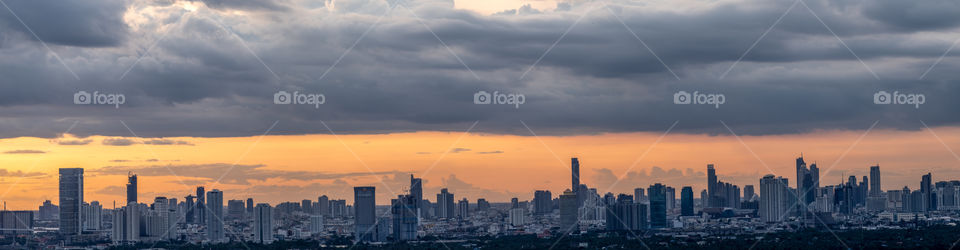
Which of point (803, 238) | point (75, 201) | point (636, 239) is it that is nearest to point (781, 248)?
point (803, 238)

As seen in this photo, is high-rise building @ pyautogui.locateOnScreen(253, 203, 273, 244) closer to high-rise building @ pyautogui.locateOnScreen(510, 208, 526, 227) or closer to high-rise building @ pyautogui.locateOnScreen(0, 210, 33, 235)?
high-rise building @ pyautogui.locateOnScreen(0, 210, 33, 235)

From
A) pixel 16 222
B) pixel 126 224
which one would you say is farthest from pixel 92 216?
pixel 126 224

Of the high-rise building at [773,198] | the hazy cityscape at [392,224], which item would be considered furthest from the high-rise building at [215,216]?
the high-rise building at [773,198]

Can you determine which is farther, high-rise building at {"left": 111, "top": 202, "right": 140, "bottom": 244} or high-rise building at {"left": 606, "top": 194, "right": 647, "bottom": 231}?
high-rise building at {"left": 606, "top": 194, "right": 647, "bottom": 231}

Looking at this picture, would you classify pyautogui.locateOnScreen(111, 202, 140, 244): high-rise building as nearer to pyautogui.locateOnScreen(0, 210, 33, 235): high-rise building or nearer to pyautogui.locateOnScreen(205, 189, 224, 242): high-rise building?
pyautogui.locateOnScreen(205, 189, 224, 242): high-rise building

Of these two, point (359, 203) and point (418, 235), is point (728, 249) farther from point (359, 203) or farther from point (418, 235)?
point (359, 203)

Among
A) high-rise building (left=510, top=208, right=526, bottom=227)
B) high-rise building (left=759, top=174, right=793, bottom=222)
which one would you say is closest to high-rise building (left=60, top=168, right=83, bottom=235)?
high-rise building (left=510, top=208, right=526, bottom=227)
